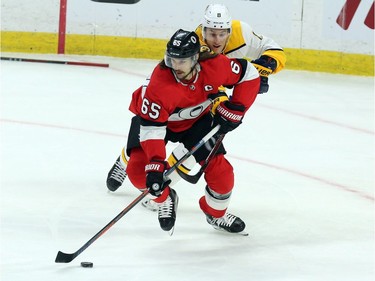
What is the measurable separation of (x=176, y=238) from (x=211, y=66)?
2.23ft

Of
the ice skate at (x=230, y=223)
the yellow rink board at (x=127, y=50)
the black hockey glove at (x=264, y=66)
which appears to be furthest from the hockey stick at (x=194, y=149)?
the yellow rink board at (x=127, y=50)

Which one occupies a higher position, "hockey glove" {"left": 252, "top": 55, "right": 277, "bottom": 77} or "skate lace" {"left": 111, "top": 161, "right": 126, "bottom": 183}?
"hockey glove" {"left": 252, "top": 55, "right": 277, "bottom": 77}

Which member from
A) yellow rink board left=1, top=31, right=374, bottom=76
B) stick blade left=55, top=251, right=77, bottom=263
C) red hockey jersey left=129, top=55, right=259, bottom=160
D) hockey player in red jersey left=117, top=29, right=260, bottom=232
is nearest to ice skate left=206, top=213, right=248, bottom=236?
hockey player in red jersey left=117, top=29, right=260, bottom=232

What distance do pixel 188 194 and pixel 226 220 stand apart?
63 centimetres

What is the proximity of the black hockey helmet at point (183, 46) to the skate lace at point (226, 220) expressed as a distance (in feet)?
2.32

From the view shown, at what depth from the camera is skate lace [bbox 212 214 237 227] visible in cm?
353

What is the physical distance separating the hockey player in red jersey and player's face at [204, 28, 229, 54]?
0.36m

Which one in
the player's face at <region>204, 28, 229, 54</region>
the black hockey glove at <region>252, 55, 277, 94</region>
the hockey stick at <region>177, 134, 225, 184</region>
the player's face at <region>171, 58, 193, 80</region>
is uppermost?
the player's face at <region>204, 28, 229, 54</region>

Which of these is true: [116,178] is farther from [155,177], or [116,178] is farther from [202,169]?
[155,177]

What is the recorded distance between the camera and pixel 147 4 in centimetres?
747

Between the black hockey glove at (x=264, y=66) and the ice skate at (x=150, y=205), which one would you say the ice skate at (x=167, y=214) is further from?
the black hockey glove at (x=264, y=66)

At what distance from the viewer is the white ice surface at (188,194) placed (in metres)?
3.14

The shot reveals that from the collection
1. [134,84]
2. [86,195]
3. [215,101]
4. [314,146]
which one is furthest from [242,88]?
[134,84]

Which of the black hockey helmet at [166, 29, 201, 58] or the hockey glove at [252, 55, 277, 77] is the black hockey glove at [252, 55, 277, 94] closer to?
the hockey glove at [252, 55, 277, 77]
